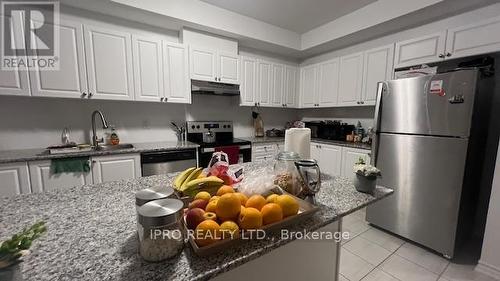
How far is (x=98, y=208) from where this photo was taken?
2.97ft

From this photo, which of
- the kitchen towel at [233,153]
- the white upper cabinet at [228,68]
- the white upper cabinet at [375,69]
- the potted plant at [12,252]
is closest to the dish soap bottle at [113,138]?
the kitchen towel at [233,153]

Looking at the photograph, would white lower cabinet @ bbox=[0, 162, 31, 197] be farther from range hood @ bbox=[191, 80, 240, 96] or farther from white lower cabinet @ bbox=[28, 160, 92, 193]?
range hood @ bbox=[191, 80, 240, 96]

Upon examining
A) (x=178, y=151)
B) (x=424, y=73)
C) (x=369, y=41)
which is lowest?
(x=178, y=151)

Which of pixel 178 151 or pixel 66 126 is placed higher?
pixel 66 126

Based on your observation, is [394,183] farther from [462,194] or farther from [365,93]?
[365,93]

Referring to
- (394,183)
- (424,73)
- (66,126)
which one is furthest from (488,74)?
(66,126)

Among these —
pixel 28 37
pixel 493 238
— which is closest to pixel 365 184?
pixel 493 238

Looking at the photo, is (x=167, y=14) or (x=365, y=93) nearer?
(x=167, y=14)

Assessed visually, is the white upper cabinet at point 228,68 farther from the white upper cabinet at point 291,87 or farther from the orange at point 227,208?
the orange at point 227,208

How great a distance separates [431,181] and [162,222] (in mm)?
2345

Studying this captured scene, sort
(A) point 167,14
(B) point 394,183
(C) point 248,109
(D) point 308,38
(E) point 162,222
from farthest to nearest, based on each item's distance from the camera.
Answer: (C) point 248,109 → (D) point 308,38 → (A) point 167,14 → (B) point 394,183 → (E) point 162,222

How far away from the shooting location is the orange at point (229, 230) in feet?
2.05

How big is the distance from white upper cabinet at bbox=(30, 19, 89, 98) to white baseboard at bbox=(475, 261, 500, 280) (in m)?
3.99

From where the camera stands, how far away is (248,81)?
3.31 meters
